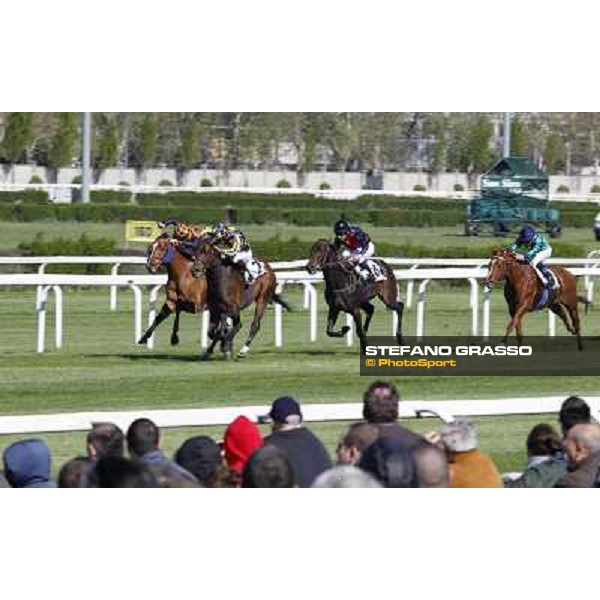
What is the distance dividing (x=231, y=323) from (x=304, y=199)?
935 inches

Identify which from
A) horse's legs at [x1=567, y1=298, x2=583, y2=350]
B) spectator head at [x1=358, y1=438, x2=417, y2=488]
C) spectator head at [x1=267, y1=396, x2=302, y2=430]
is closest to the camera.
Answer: spectator head at [x1=358, y1=438, x2=417, y2=488]

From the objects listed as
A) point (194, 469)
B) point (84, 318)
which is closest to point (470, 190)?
point (84, 318)

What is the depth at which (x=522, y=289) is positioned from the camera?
17797 millimetres

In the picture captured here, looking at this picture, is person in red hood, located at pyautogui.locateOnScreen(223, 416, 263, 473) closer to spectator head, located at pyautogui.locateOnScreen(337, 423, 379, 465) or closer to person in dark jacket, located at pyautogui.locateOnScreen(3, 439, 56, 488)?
spectator head, located at pyautogui.locateOnScreen(337, 423, 379, 465)

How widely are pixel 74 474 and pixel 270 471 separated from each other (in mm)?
823

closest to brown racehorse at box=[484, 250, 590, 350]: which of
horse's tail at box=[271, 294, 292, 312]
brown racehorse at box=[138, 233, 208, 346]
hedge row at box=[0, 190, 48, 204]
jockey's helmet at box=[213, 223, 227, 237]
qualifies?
horse's tail at box=[271, 294, 292, 312]

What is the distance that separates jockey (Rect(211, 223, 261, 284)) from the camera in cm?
1701

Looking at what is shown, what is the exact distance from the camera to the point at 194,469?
278 inches

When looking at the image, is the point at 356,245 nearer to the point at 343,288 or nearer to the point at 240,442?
the point at 343,288

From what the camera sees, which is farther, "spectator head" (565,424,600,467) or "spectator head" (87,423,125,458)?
"spectator head" (565,424,600,467)

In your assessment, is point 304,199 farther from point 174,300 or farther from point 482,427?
point 482,427

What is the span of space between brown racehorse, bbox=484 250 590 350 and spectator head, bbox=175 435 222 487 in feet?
34.3

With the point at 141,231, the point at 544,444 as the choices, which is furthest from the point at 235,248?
the point at 141,231
